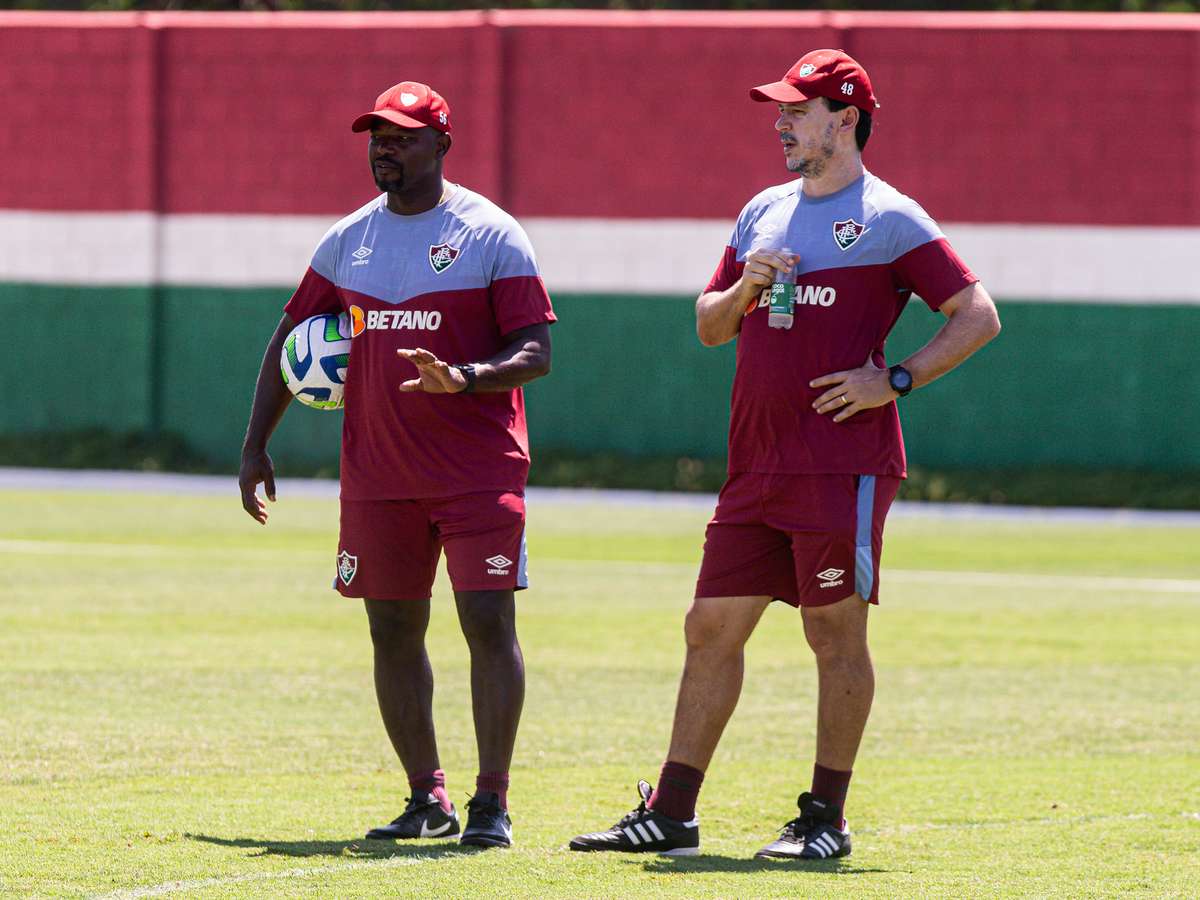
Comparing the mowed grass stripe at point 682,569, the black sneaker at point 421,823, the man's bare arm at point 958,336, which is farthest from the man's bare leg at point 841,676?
the mowed grass stripe at point 682,569

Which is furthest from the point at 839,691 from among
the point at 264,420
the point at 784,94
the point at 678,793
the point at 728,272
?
the point at 264,420

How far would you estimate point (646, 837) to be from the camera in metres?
6.88

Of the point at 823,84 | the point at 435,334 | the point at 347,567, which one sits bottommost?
the point at 347,567

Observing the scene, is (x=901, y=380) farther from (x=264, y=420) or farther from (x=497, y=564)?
(x=264, y=420)

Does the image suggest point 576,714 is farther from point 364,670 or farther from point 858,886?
point 858,886

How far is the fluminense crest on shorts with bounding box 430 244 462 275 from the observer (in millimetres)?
7188

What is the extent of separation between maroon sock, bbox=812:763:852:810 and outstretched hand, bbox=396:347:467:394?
169cm

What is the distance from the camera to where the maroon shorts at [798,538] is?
22.6 feet

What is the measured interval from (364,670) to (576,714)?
1641mm

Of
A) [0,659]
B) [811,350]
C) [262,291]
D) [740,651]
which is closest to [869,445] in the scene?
[811,350]

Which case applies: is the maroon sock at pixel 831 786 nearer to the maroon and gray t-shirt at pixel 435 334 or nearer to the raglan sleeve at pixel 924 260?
the maroon and gray t-shirt at pixel 435 334

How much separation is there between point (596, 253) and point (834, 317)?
1819 centimetres

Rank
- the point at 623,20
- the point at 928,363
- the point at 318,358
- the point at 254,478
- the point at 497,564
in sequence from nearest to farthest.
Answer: the point at 928,363, the point at 497,564, the point at 318,358, the point at 254,478, the point at 623,20

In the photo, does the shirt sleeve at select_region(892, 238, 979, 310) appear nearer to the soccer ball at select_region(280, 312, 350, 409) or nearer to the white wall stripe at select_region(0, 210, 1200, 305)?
the soccer ball at select_region(280, 312, 350, 409)
